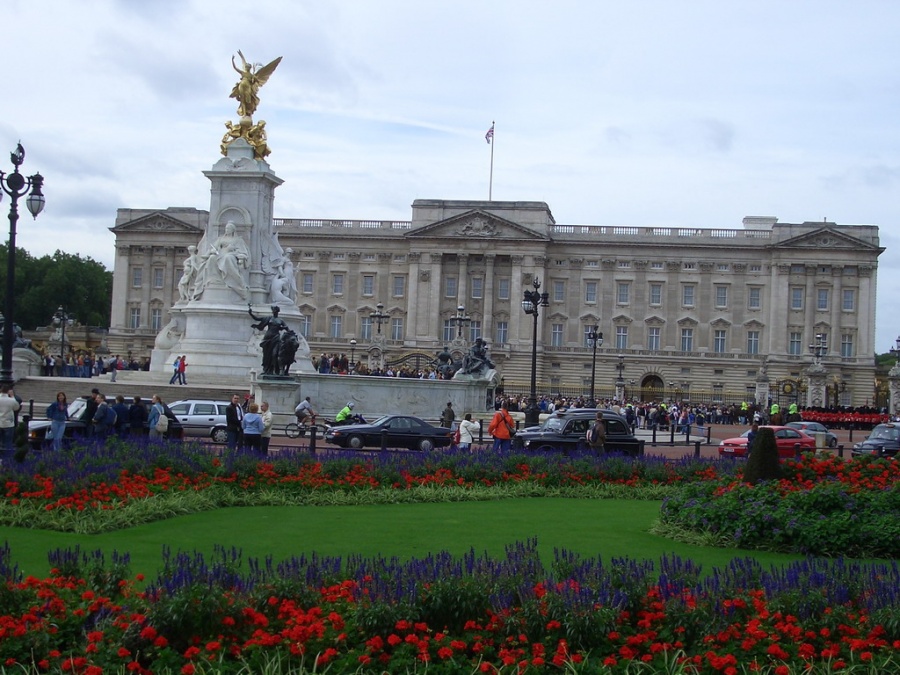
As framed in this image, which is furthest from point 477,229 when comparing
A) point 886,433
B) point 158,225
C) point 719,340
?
point 886,433

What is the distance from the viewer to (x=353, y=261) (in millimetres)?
99562

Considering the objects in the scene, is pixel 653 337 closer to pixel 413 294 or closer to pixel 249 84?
pixel 413 294

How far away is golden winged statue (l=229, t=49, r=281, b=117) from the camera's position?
40625 millimetres

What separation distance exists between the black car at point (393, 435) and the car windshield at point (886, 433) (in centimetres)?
1386

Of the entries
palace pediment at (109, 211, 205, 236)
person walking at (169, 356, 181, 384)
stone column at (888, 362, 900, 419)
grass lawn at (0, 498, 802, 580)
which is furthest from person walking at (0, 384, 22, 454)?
palace pediment at (109, 211, 205, 236)

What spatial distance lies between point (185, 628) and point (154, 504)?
705cm

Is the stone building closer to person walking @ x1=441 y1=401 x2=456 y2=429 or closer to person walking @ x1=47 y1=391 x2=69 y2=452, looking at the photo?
person walking @ x1=441 y1=401 x2=456 y2=429

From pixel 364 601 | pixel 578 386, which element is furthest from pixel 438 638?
pixel 578 386

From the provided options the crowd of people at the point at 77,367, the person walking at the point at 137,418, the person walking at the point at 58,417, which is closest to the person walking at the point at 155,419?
the person walking at the point at 137,418

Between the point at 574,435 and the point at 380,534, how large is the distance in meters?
12.3

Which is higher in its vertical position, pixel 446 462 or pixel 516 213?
pixel 516 213

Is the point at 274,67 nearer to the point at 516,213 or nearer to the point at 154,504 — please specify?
the point at 154,504

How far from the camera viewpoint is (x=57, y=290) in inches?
4446

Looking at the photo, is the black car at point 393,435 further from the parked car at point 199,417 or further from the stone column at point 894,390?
the stone column at point 894,390
